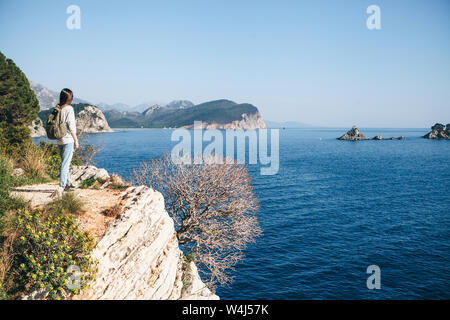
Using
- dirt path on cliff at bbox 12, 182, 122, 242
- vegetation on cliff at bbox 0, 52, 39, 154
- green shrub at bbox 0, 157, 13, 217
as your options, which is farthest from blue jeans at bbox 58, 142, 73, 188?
vegetation on cliff at bbox 0, 52, 39, 154

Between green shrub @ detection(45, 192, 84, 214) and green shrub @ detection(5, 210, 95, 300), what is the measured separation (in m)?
1.19

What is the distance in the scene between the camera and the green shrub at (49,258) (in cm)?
967

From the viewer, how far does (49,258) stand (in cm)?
1005

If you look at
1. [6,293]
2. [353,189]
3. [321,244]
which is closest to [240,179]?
[321,244]

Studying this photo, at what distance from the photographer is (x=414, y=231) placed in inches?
1442

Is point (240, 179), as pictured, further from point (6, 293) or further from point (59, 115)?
point (6, 293)

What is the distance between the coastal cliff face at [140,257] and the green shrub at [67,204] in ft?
5.75

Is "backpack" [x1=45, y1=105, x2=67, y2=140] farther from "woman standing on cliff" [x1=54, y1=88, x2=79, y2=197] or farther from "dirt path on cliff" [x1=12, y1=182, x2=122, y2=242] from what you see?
"dirt path on cliff" [x1=12, y1=182, x2=122, y2=242]

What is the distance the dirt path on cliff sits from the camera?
40.7 ft

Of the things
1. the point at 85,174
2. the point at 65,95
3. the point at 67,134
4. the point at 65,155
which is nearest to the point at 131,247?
the point at 65,155

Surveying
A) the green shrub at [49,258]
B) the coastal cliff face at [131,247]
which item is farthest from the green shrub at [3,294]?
the coastal cliff face at [131,247]

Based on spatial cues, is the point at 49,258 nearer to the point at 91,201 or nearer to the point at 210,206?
the point at 91,201
